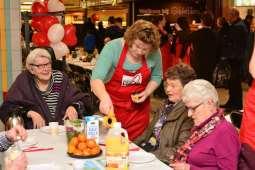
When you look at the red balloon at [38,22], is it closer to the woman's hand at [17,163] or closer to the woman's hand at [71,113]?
the woman's hand at [71,113]

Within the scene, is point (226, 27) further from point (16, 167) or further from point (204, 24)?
point (16, 167)

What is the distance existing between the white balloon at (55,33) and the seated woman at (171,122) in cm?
315

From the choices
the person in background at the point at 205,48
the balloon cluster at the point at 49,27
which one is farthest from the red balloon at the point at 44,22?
the person in background at the point at 205,48

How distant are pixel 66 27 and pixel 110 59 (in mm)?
3268

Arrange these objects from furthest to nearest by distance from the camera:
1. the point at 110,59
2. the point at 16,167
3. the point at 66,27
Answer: the point at 66,27 < the point at 110,59 < the point at 16,167

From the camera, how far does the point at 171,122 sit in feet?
11.5

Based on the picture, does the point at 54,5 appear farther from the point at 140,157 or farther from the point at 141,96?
the point at 140,157

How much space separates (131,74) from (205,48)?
174 inches

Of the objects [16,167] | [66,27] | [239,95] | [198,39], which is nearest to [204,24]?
Result: [198,39]

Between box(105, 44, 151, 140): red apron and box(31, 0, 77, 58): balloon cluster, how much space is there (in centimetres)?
264

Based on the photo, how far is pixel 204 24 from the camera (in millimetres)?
8312

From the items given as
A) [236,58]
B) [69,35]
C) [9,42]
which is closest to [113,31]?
[236,58]

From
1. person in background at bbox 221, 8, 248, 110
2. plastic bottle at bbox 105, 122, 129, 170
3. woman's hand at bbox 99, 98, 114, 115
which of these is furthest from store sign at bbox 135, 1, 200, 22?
plastic bottle at bbox 105, 122, 129, 170

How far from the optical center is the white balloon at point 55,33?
22.0 feet
